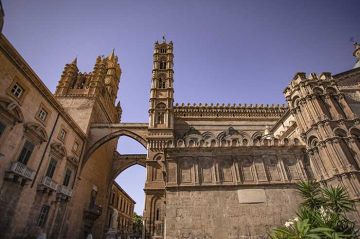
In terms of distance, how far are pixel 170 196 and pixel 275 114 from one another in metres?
20.8

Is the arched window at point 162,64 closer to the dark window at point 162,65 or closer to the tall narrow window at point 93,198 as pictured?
the dark window at point 162,65

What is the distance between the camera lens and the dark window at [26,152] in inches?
618

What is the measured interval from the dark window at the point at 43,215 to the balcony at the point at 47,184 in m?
1.53

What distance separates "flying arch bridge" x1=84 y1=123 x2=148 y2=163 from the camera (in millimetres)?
26047

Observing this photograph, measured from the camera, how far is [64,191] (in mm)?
20375

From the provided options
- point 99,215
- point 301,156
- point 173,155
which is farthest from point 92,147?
point 301,156

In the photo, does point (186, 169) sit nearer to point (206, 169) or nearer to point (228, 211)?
point (206, 169)

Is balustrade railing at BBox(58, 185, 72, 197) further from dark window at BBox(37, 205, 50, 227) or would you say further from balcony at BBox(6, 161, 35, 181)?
balcony at BBox(6, 161, 35, 181)

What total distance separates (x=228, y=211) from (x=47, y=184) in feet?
48.9

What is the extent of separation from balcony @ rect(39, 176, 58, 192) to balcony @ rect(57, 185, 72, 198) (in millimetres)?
853

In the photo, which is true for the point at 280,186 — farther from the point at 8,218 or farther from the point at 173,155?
the point at 8,218

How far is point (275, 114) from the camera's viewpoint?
95.8 feet

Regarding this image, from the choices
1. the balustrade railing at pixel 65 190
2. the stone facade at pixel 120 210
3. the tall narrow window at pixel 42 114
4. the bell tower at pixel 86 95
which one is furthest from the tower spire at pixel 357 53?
the stone facade at pixel 120 210

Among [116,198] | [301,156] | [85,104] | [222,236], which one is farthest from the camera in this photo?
[116,198]
